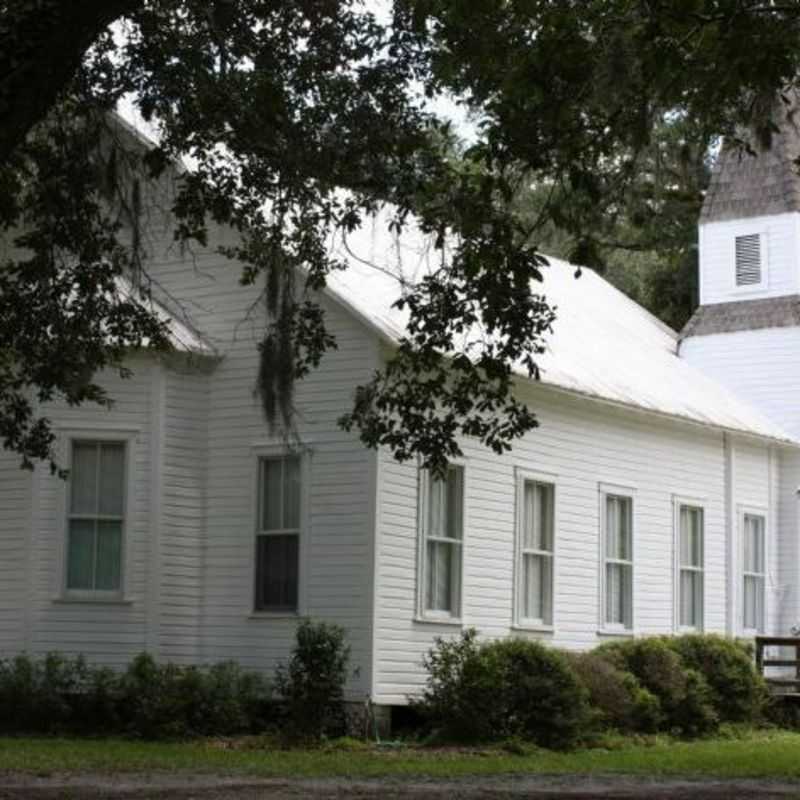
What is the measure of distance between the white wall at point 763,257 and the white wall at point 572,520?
4.06 metres

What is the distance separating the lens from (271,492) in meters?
20.0

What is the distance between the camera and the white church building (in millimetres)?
19375

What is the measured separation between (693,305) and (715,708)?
72.1 feet

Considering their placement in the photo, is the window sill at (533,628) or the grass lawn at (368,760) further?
the window sill at (533,628)

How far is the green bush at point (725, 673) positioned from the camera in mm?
22703

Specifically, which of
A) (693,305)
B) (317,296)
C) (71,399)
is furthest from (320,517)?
(693,305)

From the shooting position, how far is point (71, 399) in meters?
15.4

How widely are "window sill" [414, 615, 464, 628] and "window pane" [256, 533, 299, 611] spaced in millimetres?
1478

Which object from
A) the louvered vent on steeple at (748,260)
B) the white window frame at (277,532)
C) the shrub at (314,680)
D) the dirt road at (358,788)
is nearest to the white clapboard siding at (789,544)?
the louvered vent on steeple at (748,260)

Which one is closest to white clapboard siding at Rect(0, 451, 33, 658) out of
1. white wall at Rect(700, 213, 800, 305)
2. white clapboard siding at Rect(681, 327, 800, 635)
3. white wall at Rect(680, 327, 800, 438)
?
white clapboard siding at Rect(681, 327, 800, 635)

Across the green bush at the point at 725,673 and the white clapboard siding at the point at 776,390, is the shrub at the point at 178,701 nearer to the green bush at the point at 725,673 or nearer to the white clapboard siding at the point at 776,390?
the green bush at the point at 725,673

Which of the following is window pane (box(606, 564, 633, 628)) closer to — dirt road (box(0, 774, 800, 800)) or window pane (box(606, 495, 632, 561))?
window pane (box(606, 495, 632, 561))

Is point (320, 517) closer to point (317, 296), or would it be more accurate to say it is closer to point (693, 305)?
point (317, 296)

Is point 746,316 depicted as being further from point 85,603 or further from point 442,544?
point 85,603
